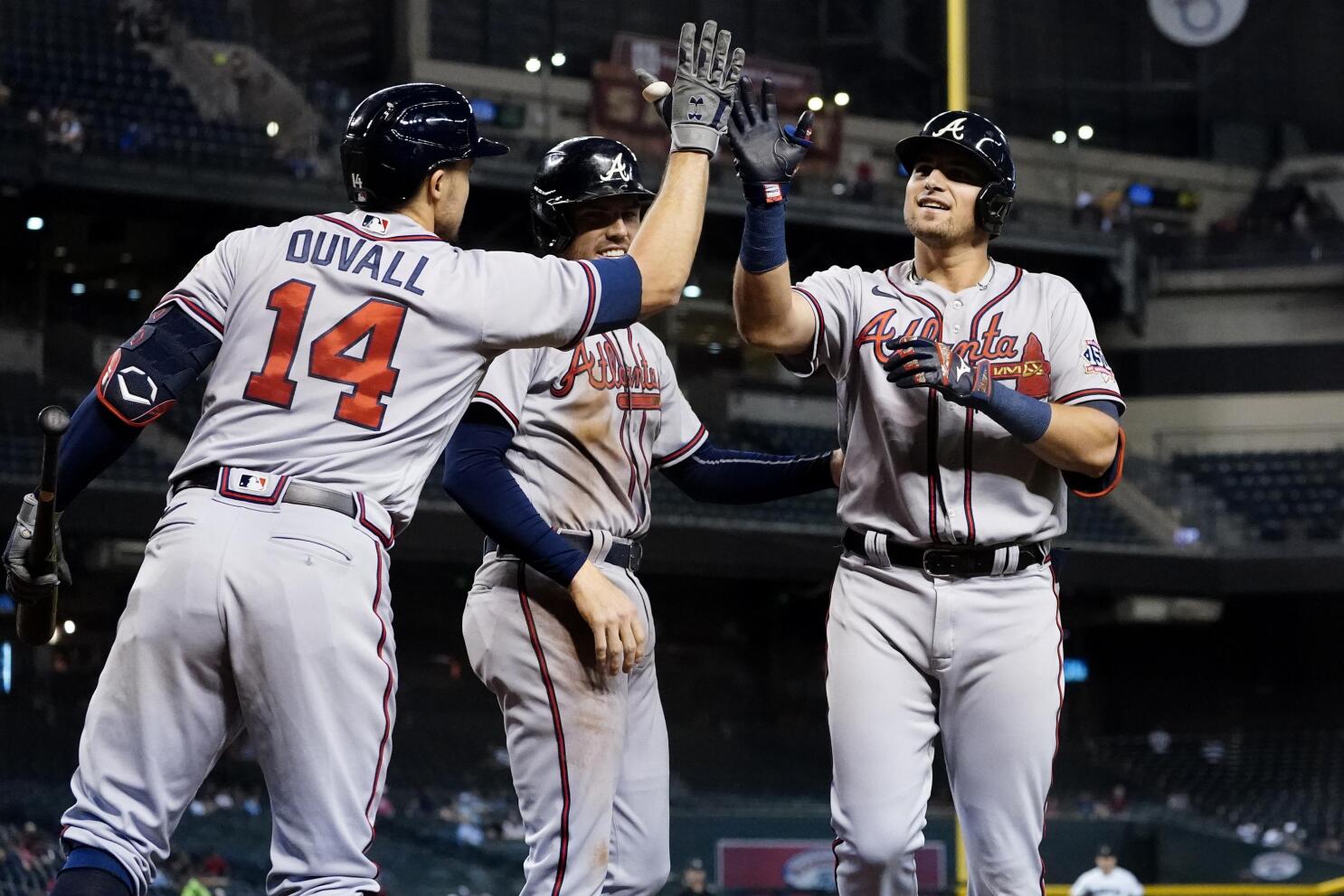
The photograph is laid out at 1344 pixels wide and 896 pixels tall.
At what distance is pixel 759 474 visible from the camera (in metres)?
3.28

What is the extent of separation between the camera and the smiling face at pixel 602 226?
302 cm

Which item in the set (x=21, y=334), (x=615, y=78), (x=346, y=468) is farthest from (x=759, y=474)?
(x=615, y=78)

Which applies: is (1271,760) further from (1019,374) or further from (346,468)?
(346,468)

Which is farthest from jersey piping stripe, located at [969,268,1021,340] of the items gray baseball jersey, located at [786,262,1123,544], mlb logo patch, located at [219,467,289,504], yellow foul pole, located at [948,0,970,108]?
yellow foul pole, located at [948,0,970,108]

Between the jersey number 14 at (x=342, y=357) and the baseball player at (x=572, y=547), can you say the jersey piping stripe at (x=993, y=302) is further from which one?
the jersey number 14 at (x=342, y=357)

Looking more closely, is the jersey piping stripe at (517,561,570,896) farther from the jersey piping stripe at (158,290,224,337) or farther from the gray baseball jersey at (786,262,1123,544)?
the jersey piping stripe at (158,290,224,337)

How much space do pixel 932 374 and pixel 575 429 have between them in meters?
0.67

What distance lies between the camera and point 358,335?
7.34ft

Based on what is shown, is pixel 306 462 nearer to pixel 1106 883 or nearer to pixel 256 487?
pixel 256 487

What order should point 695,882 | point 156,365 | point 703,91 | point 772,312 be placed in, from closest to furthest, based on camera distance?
point 156,365
point 703,91
point 772,312
point 695,882

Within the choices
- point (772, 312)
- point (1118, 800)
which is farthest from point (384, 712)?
point (1118, 800)

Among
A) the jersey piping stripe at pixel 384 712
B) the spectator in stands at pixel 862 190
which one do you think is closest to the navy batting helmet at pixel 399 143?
the jersey piping stripe at pixel 384 712

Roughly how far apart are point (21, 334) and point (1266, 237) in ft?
41.4

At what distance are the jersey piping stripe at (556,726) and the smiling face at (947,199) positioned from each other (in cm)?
101
